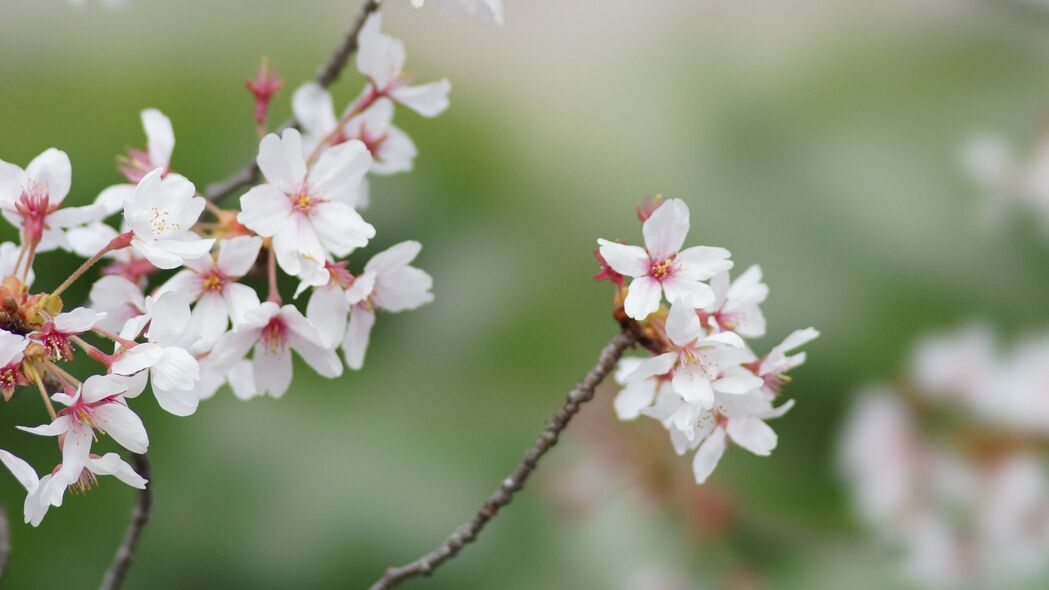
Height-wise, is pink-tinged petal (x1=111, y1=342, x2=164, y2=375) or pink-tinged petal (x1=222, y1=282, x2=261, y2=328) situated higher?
pink-tinged petal (x1=222, y1=282, x2=261, y2=328)

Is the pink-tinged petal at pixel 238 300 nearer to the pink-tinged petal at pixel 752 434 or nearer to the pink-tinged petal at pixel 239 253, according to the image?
the pink-tinged petal at pixel 239 253

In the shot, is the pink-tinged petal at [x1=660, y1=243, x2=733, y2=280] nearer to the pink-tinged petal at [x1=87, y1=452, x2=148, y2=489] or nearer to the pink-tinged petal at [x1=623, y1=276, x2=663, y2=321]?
the pink-tinged petal at [x1=623, y1=276, x2=663, y2=321]

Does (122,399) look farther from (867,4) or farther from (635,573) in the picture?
(867,4)

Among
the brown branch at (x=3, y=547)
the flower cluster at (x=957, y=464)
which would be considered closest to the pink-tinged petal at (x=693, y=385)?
the brown branch at (x=3, y=547)

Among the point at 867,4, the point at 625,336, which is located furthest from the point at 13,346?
the point at 867,4

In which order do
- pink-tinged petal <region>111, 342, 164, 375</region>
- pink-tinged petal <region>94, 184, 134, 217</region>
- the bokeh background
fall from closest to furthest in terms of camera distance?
1. pink-tinged petal <region>111, 342, 164, 375</region>
2. pink-tinged petal <region>94, 184, 134, 217</region>
3. the bokeh background

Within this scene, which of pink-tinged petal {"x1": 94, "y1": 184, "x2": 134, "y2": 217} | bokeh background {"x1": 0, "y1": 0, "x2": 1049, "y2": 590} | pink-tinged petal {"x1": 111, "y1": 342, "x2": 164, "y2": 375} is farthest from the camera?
bokeh background {"x1": 0, "y1": 0, "x2": 1049, "y2": 590}

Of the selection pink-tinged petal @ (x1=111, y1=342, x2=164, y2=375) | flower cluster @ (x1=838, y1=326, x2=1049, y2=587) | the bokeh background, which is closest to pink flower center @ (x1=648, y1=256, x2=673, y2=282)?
pink-tinged petal @ (x1=111, y1=342, x2=164, y2=375)
